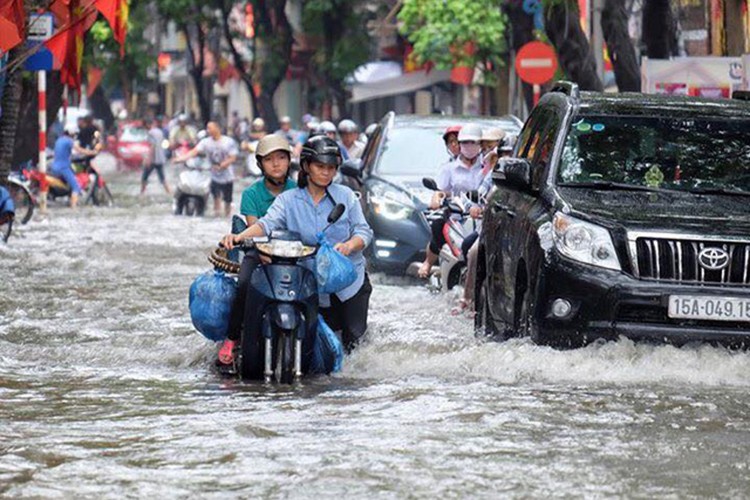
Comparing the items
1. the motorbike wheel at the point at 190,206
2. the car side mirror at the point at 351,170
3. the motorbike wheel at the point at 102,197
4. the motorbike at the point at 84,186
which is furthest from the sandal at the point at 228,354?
the motorbike wheel at the point at 102,197

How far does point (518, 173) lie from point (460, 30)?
3209 centimetres

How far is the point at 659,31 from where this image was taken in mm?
25516

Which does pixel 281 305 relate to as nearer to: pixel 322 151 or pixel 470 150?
pixel 322 151

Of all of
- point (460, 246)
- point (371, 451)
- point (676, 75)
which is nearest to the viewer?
point (371, 451)

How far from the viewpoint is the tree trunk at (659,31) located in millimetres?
25234

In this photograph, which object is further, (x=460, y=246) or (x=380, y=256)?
(x=380, y=256)

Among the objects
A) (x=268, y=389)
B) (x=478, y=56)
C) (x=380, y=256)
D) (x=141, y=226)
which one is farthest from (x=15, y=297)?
(x=478, y=56)

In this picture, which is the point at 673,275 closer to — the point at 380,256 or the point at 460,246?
the point at 460,246

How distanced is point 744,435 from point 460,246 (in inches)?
288

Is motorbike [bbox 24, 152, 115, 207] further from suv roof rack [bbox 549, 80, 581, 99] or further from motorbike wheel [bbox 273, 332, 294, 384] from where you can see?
motorbike wheel [bbox 273, 332, 294, 384]

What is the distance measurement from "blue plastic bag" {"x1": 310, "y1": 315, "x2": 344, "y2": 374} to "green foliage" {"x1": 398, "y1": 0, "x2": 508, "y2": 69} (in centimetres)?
3055

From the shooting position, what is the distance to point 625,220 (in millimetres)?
10945

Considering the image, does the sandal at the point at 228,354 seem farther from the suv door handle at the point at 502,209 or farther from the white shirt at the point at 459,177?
the white shirt at the point at 459,177

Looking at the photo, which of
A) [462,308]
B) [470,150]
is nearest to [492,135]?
[470,150]
